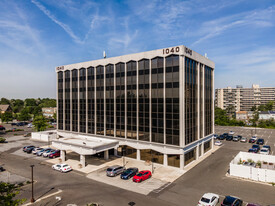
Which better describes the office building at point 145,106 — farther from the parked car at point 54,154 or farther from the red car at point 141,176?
the red car at point 141,176

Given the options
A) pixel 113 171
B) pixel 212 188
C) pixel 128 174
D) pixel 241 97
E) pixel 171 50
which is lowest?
pixel 212 188

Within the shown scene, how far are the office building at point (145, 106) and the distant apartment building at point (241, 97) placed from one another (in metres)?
142

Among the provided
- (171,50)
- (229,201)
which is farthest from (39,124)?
(229,201)

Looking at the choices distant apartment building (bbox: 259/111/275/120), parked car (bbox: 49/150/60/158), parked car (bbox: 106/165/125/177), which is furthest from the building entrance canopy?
distant apartment building (bbox: 259/111/275/120)

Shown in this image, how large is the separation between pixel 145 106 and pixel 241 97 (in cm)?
17193

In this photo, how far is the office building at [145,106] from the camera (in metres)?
39.1

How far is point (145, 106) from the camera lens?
43.1m

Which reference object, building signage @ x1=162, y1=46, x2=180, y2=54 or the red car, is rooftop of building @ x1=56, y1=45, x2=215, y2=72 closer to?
building signage @ x1=162, y1=46, x2=180, y2=54

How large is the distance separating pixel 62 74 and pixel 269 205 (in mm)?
58354

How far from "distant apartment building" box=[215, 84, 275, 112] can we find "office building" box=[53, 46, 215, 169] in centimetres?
Answer: 14189

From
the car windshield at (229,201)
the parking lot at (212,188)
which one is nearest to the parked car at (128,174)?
the parking lot at (212,188)

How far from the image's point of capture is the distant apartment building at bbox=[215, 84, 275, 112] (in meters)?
181

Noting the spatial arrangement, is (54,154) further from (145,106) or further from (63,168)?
(145,106)

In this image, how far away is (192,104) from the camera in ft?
139
